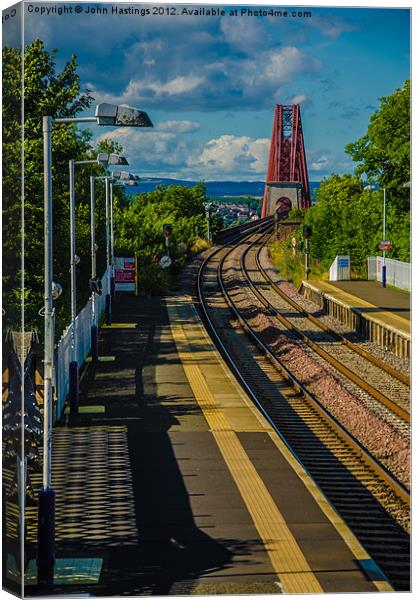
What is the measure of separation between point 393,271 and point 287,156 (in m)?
14.8

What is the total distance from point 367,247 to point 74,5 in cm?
2544

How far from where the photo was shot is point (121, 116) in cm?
1112

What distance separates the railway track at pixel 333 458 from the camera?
12.8 meters

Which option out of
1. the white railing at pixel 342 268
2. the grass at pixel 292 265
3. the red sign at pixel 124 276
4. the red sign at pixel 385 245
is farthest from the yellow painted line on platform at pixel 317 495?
the grass at pixel 292 265

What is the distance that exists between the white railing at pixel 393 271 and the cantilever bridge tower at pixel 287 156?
22.8 feet

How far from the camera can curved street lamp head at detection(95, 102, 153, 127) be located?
436 inches

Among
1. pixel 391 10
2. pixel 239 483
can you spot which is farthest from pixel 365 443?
pixel 391 10

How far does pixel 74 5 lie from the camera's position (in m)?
11.0

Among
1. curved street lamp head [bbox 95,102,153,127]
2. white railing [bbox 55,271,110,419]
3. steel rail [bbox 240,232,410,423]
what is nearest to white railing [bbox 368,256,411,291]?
steel rail [bbox 240,232,410,423]

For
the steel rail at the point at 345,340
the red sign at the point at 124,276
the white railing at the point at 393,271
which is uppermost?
the white railing at the point at 393,271

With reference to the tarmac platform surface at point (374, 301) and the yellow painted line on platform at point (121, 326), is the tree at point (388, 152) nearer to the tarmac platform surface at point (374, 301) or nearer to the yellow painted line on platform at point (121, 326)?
the tarmac platform surface at point (374, 301)

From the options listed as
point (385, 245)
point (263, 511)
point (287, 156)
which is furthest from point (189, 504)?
point (385, 245)

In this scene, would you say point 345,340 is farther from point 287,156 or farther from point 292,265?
point 292,265

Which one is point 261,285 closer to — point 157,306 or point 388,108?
point 157,306
